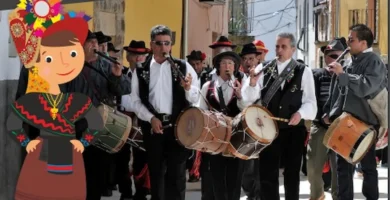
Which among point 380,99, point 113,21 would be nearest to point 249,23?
point 113,21

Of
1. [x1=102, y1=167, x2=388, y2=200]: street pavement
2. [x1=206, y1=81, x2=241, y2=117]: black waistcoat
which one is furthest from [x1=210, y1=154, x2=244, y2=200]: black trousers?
[x1=102, y1=167, x2=388, y2=200]: street pavement

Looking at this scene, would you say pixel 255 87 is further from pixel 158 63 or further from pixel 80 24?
pixel 80 24

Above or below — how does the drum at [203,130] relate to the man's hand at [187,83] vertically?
below

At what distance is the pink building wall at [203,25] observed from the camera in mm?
20319

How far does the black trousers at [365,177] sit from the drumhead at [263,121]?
1.55 m

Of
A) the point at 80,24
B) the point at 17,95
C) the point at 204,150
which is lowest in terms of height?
the point at 204,150

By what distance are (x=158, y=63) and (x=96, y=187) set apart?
1327 mm

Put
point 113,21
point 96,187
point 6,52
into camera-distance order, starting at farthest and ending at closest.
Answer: point 113,21 → point 96,187 → point 6,52

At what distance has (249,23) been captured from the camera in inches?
1671

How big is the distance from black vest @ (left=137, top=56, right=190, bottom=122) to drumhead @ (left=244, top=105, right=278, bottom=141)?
2.33 feet

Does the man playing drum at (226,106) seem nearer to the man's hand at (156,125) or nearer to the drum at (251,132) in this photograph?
the drum at (251,132)

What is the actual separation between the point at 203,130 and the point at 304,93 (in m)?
1.14

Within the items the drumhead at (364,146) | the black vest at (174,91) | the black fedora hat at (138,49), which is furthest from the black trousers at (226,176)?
the black fedora hat at (138,49)

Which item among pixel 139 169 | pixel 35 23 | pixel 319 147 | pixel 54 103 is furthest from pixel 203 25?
pixel 54 103
